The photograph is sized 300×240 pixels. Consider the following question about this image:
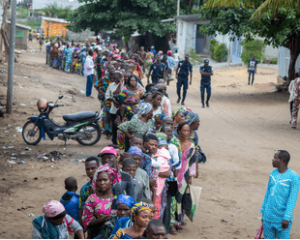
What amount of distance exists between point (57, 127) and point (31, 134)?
0.62 metres

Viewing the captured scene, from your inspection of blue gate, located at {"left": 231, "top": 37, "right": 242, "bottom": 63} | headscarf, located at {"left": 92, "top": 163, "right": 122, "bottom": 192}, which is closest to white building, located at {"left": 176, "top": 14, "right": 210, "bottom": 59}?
blue gate, located at {"left": 231, "top": 37, "right": 242, "bottom": 63}

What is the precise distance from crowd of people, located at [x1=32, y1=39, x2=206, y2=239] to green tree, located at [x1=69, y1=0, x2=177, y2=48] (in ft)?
73.7

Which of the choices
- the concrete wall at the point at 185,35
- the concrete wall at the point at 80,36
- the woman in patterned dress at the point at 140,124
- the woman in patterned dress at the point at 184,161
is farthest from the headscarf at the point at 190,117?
the concrete wall at the point at 80,36

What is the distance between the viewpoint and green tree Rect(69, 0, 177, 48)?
30.1 meters

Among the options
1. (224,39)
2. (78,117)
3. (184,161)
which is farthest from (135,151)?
(224,39)

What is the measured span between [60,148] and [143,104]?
12.8 feet

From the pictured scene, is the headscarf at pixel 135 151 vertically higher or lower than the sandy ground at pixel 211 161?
higher

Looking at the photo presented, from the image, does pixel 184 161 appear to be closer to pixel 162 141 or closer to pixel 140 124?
pixel 162 141

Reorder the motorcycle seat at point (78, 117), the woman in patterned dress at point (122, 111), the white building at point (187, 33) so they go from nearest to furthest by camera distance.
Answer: the woman in patterned dress at point (122, 111), the motorcycle seat at point (78, 117), the white building at point (187, 33)

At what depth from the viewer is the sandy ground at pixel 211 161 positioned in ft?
20.1

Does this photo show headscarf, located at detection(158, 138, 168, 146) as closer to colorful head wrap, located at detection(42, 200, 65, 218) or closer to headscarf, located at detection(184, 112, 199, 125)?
headscarf, located at detection(184, 112, 199, 125)

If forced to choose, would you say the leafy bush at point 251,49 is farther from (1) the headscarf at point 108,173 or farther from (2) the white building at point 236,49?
(1) the headscarf at point 108,173

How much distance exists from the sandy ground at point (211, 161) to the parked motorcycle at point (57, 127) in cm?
25

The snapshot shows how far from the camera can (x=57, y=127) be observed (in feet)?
32.4
